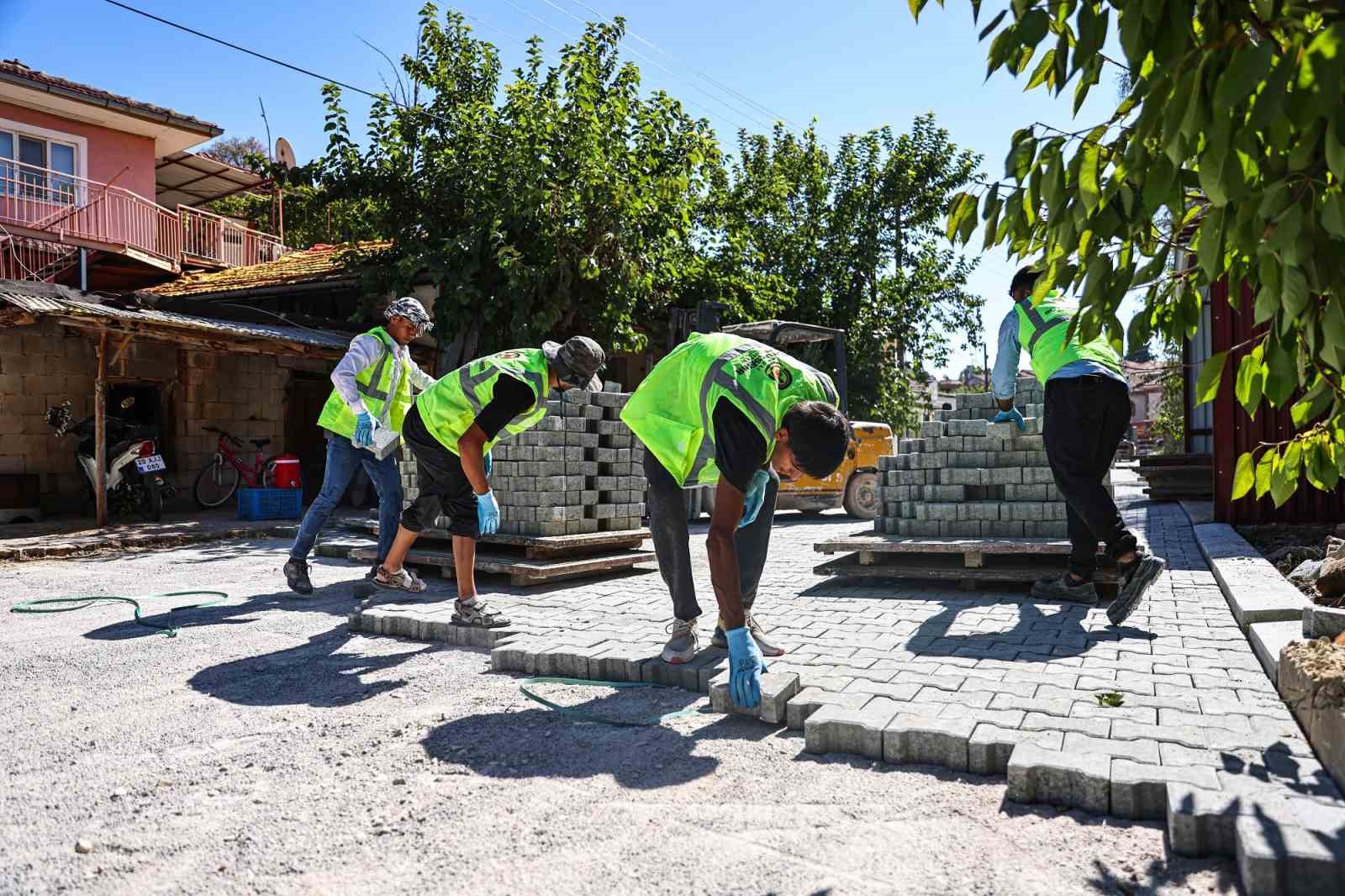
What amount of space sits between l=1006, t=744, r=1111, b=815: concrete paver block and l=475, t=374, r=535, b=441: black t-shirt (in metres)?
3.01

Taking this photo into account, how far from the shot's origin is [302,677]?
4.36 metres

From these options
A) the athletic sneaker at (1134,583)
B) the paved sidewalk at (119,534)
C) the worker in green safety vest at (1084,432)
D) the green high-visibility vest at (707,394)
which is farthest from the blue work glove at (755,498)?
the paved sidewalk at (119,534)

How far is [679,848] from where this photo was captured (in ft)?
7.99

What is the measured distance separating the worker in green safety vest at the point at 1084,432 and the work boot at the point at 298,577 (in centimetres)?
506

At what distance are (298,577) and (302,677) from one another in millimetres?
2215

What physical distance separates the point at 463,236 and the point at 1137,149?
1230cm

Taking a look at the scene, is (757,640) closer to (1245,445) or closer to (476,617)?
(476,617)

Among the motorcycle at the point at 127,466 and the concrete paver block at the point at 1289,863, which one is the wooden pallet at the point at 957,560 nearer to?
the concrete paver block at the point at 1289,863

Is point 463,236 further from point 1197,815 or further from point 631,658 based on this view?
point 1197,815

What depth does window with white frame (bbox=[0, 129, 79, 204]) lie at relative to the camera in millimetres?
16969

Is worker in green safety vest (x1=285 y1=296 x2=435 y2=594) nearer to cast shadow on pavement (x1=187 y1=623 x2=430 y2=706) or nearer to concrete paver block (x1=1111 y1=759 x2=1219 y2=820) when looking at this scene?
cast shadow on pavement (x1=187 y1=623 x2=430 y2=706)

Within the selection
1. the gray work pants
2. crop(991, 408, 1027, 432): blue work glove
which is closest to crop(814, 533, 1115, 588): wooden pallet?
crop(991, 408, 1027, 432): blue work glove

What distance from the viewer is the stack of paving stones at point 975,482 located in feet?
20.4

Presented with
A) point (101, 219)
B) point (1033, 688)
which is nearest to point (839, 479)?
point (1033, 688)
